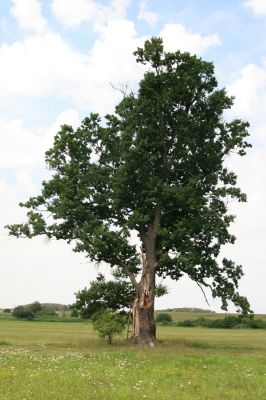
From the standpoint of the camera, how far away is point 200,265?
151 feet

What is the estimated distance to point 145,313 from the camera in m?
42.9

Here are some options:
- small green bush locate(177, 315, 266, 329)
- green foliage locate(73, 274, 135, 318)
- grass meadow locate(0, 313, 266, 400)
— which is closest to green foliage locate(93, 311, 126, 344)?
green foliage locate(73, 274, 135, 318)

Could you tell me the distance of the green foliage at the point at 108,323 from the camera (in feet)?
143

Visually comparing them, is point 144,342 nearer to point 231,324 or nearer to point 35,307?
point 231,324

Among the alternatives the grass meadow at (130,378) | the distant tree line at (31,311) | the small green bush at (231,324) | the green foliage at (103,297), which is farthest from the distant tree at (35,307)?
the grass meadow at (130,378)

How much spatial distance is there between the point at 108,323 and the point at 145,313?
10.8 feet

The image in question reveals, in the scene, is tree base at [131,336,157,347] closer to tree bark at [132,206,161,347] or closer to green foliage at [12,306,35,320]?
tree bark at [132,206,161,347]

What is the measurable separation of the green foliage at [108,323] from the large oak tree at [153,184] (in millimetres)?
1625

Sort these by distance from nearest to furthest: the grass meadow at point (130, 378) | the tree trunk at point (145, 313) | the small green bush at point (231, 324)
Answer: the grass meadow at point (130, 378) → the tree trunk at point (145, 313) → the small green bush at point (231, 324)

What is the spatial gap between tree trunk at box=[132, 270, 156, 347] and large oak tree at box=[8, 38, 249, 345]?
80 millimetres

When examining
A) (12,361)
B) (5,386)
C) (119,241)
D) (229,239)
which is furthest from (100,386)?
(229,239)

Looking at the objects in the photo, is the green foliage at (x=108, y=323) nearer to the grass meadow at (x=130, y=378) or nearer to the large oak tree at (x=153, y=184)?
the large oak tree at (x=153, y=184)

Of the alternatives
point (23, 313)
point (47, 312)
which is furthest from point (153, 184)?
point (47, 312)

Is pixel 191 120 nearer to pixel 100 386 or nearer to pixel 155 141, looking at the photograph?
pixel 155 141
